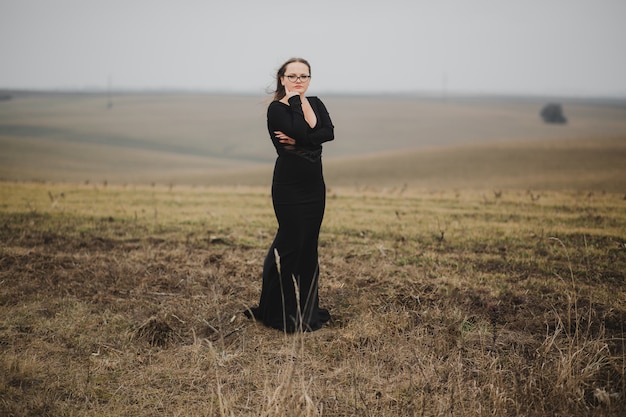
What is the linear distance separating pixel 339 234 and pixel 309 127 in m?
5.25

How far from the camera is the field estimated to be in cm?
427

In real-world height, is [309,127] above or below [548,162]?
above

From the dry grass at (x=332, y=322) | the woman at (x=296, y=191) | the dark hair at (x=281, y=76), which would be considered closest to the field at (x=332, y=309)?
the dry grass at (x=332, y=322)

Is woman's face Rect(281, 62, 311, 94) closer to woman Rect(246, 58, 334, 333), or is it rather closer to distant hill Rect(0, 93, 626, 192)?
woman Rect(246, 58, 334, 333)

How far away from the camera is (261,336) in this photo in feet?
18.6

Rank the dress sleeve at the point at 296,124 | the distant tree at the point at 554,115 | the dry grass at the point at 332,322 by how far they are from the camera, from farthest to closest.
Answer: the distant tree at the point at 554,115, the dress sleeve at the point at 296,124, the dry grass at the point at 332,322

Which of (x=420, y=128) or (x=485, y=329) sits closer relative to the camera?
(x=485, y=329)

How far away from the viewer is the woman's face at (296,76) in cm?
532

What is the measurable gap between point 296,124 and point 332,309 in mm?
2383

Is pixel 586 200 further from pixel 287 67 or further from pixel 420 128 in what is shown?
pixel 420 128

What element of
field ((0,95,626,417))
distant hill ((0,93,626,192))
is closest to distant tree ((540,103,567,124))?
distant hill ((0,93,626,192))

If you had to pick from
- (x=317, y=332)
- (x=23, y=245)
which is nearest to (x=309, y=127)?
(x=317, y=332)

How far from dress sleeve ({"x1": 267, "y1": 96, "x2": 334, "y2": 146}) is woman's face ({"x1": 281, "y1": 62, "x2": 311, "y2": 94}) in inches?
4.8

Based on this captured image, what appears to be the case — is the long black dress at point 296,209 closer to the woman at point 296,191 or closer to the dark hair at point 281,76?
the woman at point 296,191
